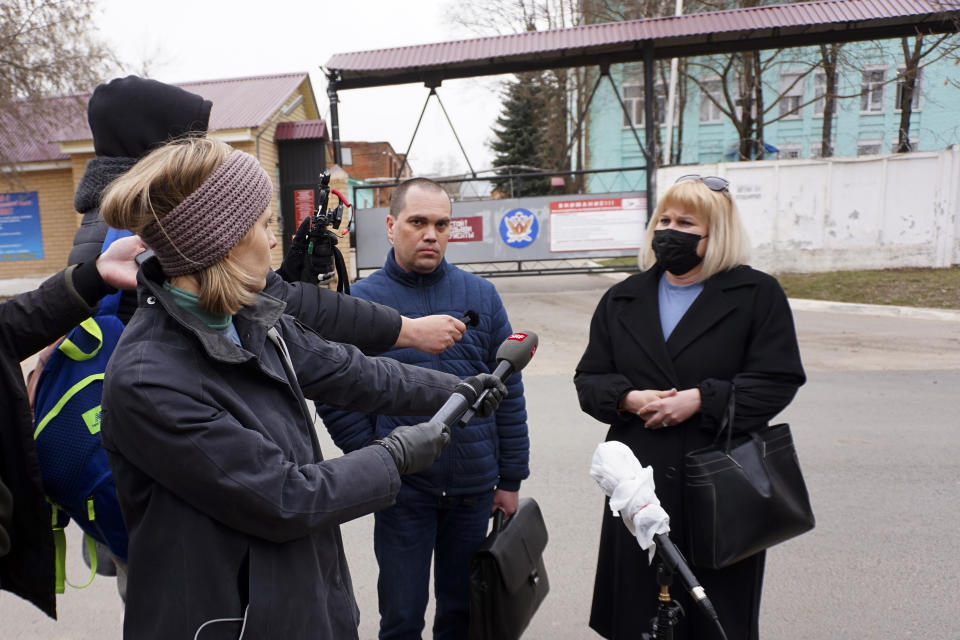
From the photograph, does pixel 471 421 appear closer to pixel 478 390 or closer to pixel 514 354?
pixel 514 354

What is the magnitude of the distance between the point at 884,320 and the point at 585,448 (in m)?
7.94

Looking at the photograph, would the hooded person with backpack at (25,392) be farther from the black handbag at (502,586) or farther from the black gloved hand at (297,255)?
the black handbag at (502,586)

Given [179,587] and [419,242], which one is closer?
[179,587]

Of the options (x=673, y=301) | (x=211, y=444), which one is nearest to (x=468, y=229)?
(x=673, y=301)

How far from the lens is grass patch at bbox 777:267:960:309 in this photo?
40.5 ft

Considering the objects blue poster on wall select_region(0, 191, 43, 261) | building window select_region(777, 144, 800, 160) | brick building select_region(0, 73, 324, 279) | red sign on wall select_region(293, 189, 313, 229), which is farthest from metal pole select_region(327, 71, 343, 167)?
building window select_region(777, 144, 800, 160)

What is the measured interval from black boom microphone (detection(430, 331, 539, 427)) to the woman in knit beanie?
0.06 meters

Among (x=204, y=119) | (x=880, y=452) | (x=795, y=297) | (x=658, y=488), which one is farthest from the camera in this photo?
(x=795, y=297)

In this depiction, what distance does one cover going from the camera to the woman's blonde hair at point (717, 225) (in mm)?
2650

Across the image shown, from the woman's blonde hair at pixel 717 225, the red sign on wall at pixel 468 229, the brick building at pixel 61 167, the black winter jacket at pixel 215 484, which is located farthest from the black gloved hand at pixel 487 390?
the brick building at pixel 61 167

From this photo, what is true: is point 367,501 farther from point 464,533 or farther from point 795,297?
point 795,297

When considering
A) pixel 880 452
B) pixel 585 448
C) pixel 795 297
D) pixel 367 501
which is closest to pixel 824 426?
pixel 880 452

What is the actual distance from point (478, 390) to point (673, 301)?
1.43 metres

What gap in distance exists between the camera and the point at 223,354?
1359 mm
